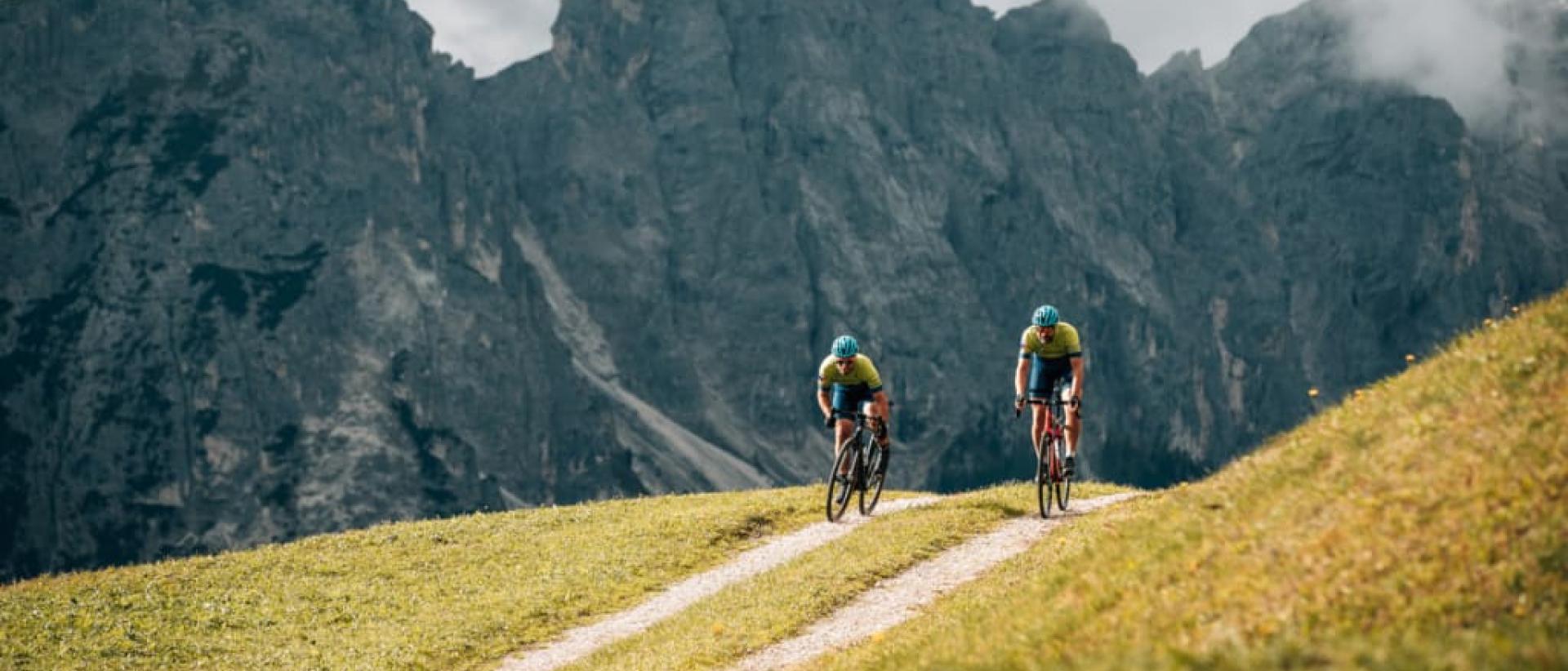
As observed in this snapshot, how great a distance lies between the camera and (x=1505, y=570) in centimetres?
1138

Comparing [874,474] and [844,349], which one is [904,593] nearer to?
[844,349]

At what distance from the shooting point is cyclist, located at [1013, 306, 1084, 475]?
2758 cm

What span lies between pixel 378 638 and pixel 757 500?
12.6 meters

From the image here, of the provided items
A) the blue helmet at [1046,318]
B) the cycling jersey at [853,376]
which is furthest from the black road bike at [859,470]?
the blue helmet at [1046,318]

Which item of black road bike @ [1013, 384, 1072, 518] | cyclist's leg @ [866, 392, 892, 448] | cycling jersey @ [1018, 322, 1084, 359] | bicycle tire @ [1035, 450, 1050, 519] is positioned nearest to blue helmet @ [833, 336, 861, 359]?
cyclist's leg @ [866, 392, 892, 448]

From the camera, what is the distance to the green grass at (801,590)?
850 inches

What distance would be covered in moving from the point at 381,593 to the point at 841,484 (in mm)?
10202

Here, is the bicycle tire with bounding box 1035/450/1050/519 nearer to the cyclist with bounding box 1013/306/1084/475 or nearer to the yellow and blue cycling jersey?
the cyclist with bounding box 1013/306/1084/475

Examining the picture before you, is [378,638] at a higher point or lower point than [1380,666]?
lower

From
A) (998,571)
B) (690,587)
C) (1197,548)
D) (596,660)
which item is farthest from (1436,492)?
(690,587)

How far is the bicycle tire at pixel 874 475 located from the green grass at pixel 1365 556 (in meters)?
14.6

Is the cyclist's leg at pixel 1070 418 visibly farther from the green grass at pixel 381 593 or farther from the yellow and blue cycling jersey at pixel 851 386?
the green grass at pixel 381 593

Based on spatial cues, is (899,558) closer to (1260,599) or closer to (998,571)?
(998,571)

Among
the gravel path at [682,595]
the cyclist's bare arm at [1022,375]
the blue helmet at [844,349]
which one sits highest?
the blue helmet at [844,349]
